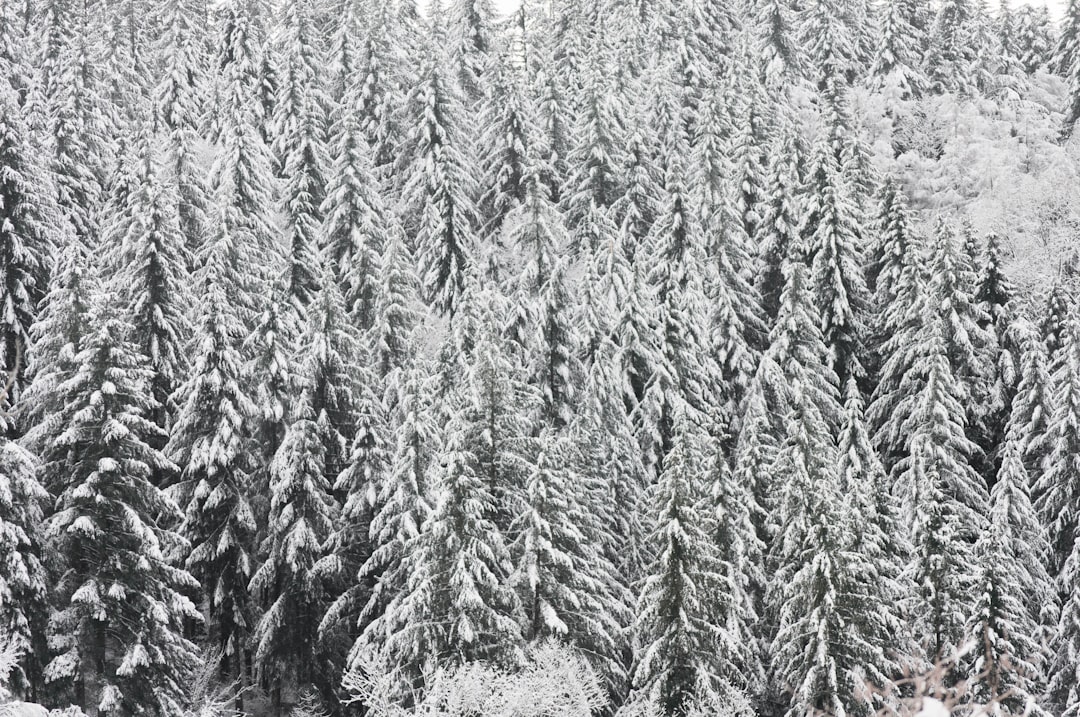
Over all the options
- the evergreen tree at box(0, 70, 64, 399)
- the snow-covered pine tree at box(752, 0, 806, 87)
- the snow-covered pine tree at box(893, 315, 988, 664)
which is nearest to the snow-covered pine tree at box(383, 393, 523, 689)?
the snow-covered pine tree at box(893, 315, 988, 664)

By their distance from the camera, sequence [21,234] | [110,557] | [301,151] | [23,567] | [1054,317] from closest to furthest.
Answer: [23,567] < [110,557] < [21,234] < [1054,317] < [301,151]

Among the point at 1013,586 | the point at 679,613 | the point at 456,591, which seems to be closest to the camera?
the point at 456,591

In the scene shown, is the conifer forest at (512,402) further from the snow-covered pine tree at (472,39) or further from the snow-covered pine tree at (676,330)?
the snow-covered pine tree at (472,39)

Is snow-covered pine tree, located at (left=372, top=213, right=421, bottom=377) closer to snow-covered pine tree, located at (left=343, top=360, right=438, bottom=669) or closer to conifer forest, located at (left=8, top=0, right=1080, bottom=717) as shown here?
conifer forest, located at (left=8, top=0, right=1080, bottom=717)

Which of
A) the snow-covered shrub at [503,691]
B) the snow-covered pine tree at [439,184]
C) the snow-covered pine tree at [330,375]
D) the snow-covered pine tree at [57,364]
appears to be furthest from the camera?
the snow-covered pine tree at [439,184]

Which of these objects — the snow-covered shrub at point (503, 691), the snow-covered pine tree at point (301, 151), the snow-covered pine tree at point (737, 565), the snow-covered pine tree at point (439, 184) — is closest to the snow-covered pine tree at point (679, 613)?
the snow-covered pine tree at point (737, 565)

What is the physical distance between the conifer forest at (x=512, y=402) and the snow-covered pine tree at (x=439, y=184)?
0.26m

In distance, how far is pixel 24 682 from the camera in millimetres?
23047

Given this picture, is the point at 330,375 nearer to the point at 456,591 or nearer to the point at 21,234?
the point at 456,591

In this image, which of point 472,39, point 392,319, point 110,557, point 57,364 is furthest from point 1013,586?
point 472,39

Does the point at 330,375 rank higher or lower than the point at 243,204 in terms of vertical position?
lower

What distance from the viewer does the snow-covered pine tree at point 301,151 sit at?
41.4 meters

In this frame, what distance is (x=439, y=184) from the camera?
4641cm

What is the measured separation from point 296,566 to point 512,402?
7.96m
